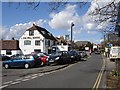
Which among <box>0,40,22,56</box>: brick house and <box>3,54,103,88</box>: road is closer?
<box>3,54,103,88</box>: road

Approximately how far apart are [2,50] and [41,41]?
1105 cm

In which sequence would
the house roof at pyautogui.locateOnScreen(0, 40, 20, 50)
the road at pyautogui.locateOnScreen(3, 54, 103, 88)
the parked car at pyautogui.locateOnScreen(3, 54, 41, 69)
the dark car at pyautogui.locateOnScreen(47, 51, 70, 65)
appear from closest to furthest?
1. the road at pyautogui.locateOnScreen(3, 54, 103, 88)
2. the parked car at pyautogui.locateOnScreen(3, 54, 41, 69)
3. the dark car at pyautogui.locateOnScreen(47, 51, 70, 65)
4. the house roof at pyautogui.locateOnScreen(0, 40, 20, 50)

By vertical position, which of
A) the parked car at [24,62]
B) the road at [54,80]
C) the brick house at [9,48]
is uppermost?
the brick house at [9,48]

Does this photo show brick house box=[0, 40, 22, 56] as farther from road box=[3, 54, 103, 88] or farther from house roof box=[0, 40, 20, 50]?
road box=[3, 54, 103, 88]

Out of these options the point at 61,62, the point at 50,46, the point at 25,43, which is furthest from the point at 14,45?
the point at 61,62

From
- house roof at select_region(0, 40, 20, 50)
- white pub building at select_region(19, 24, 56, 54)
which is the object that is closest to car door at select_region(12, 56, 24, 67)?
white pub building at select_region(19, 24, 56, 54)

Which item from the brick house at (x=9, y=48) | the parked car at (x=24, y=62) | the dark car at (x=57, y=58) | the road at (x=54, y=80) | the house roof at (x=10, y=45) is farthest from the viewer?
the house roof at (x=10, y=45)

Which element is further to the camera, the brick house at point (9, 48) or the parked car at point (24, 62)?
the brick house at point (9, 48)

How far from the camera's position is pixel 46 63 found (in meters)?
38.6

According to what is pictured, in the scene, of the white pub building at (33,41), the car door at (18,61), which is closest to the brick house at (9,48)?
the white pub building at (33,41)

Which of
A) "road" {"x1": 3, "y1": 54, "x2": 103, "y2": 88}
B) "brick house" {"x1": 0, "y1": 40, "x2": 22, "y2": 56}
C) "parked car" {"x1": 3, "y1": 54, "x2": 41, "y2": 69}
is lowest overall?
"road" {"x1": 3, "y1": 54, "x2": 103, "y2": 88}

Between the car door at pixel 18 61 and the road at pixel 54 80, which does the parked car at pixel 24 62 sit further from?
the road at pixel 54 80

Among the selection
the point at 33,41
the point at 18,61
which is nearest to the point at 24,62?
the point at 18,61

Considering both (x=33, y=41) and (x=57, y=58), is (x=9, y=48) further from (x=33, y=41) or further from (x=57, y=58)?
(x=57, y=58)
